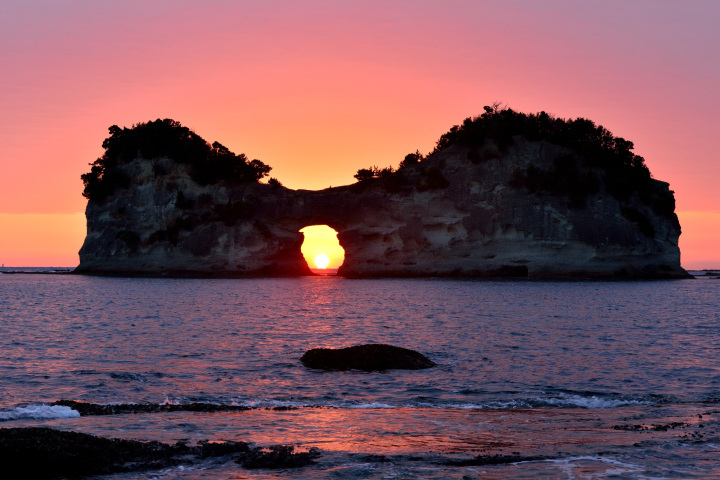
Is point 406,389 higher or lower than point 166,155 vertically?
lower

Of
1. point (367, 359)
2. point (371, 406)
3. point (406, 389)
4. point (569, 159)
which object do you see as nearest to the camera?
point (371, 406)

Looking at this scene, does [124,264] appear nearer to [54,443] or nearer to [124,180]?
[124,180]

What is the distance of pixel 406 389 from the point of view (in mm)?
19734

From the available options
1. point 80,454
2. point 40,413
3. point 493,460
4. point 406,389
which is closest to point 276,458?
point 80,454

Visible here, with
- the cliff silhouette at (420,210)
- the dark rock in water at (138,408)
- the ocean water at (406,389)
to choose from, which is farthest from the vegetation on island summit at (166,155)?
the dark rock in water at (138,408)

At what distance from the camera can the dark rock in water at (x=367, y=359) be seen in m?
23.2

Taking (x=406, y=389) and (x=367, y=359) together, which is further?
(x=367, y=359)

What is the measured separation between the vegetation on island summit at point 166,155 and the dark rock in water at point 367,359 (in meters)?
Result: 90.1

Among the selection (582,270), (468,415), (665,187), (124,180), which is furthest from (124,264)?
(468,415)

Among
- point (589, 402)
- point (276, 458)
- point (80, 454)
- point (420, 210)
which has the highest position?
point (420, 210)

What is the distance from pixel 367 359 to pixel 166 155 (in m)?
94.9

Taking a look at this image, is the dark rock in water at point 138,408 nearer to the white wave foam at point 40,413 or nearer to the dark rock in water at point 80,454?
the white wave foam at point 40,413

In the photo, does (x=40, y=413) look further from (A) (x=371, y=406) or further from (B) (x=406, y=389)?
(B) (x=406, y=389)

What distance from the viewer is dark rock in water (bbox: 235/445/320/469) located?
11312mm
